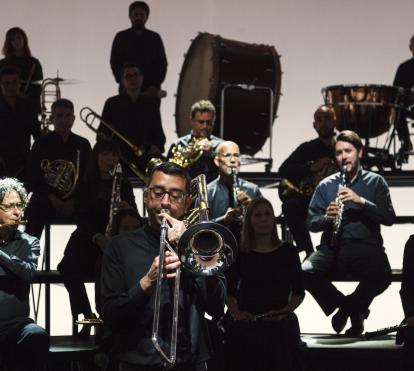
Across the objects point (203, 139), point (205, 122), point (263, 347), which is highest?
point (205, 122)

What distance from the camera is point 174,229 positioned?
3.58 metres

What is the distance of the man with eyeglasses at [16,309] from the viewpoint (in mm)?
5023

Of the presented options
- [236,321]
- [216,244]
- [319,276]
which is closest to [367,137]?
[319,276]

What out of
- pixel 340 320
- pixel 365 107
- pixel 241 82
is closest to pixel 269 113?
pixel 241 82

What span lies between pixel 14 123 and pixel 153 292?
4668 mm

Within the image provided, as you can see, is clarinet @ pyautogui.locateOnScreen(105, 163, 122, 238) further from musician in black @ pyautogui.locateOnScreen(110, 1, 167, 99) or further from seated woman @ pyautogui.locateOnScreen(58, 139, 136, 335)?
musician in black @ pyautogui.locateOnScreen(110, 1, 167, 99)

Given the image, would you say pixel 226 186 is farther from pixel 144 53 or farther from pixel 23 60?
pixel 23 60

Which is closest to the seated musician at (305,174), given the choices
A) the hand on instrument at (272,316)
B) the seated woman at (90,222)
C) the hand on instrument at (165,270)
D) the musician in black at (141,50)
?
the seated woman at (90,222)

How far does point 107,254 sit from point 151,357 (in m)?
0.39

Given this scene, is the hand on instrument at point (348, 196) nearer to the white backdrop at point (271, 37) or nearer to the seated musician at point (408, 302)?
the seated musician at point (408, 302)

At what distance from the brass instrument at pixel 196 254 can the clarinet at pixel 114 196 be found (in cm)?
243

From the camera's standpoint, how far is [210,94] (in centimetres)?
850

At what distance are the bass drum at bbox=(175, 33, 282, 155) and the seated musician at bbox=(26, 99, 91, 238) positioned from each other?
56.0 inches

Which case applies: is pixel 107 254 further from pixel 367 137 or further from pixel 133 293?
pixel 367 137
